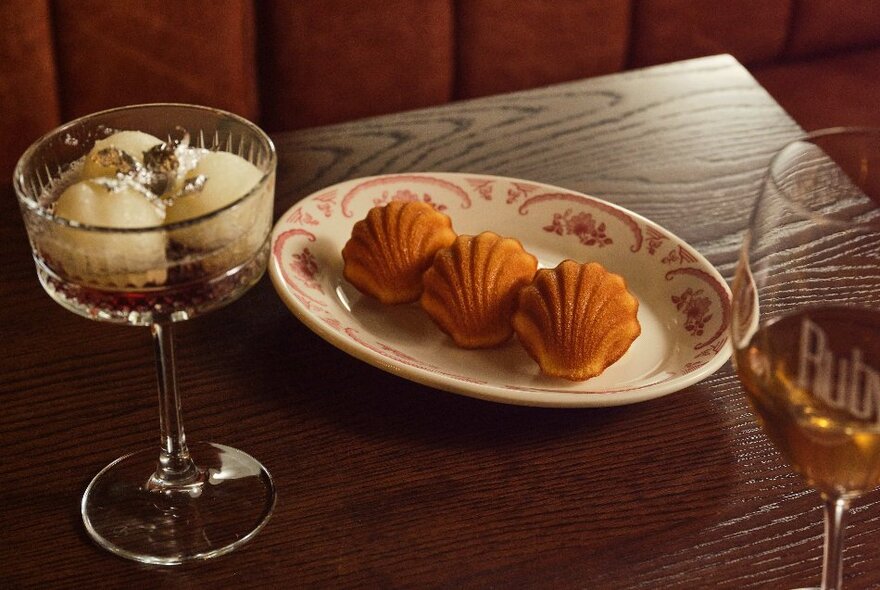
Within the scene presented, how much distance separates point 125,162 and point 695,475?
1.19 ft

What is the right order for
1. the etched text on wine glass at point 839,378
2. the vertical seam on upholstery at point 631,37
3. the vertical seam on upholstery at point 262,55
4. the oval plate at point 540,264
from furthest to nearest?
the vertical seam on upholstery at point 631,37, the vertical seam on upholstery at point 262,55, the oval plate at point 540,264, the etched text on wine glass at point 839,378

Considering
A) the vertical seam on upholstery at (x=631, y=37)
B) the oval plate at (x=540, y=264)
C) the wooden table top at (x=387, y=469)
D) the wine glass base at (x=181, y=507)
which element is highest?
the oval plate at (x=540, y=264)

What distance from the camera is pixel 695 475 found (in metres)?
0.63

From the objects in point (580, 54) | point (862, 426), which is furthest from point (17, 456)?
point (580, 54)

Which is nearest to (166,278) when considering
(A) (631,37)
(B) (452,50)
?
(B) (452,50)

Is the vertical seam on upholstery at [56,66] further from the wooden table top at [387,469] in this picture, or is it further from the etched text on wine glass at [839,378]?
the etched text on wine glass at [839,378]

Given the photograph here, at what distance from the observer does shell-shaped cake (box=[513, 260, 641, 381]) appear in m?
0.67

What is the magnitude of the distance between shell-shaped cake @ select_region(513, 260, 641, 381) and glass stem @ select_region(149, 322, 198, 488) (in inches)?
8.8

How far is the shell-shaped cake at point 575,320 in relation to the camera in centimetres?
67

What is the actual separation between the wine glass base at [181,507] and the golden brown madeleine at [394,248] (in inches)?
6.9

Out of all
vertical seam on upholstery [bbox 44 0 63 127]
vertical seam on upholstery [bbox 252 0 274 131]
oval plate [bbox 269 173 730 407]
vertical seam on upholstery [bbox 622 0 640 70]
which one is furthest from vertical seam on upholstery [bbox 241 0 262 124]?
oval plate [bbox 269 173 730 407]

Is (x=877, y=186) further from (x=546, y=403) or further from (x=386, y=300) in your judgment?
(x=386, y=300)

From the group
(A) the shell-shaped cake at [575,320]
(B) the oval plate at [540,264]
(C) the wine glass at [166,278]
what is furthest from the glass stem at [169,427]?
(A) the shell-shaped cake at [575,320]

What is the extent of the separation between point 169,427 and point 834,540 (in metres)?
0.35
